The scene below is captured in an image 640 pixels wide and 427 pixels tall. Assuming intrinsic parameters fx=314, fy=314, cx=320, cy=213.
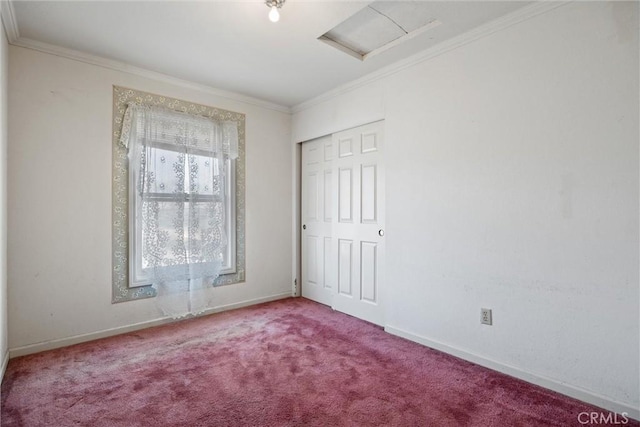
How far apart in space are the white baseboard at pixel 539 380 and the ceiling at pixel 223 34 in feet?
8.12

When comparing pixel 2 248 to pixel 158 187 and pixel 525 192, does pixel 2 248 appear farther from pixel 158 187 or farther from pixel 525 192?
pixel 525 192

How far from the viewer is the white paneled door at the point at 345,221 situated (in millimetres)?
3250

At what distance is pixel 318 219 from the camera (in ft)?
13.0

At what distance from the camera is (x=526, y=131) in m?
2.14

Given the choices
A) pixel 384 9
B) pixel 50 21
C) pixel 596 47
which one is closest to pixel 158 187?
pixel 50 21

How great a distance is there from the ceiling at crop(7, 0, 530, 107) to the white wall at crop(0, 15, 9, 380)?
0.28 m

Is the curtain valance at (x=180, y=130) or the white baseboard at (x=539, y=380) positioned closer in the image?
the white baseboard at (x=539, y=380)

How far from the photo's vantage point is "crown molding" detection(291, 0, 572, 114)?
2064 mm

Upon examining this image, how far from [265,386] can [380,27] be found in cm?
272

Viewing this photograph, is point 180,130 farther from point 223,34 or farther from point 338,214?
point 338,214

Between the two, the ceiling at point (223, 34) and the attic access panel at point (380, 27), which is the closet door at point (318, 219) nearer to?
the ceiling at point (223, 34)

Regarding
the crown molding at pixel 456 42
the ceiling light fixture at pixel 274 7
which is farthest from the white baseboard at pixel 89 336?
the ceiling light fixture at pixel 274 7

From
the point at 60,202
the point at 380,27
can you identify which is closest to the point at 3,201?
the point at 60,202

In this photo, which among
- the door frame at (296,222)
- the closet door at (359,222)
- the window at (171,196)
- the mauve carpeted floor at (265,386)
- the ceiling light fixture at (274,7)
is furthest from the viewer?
the door frame at (296,222)
